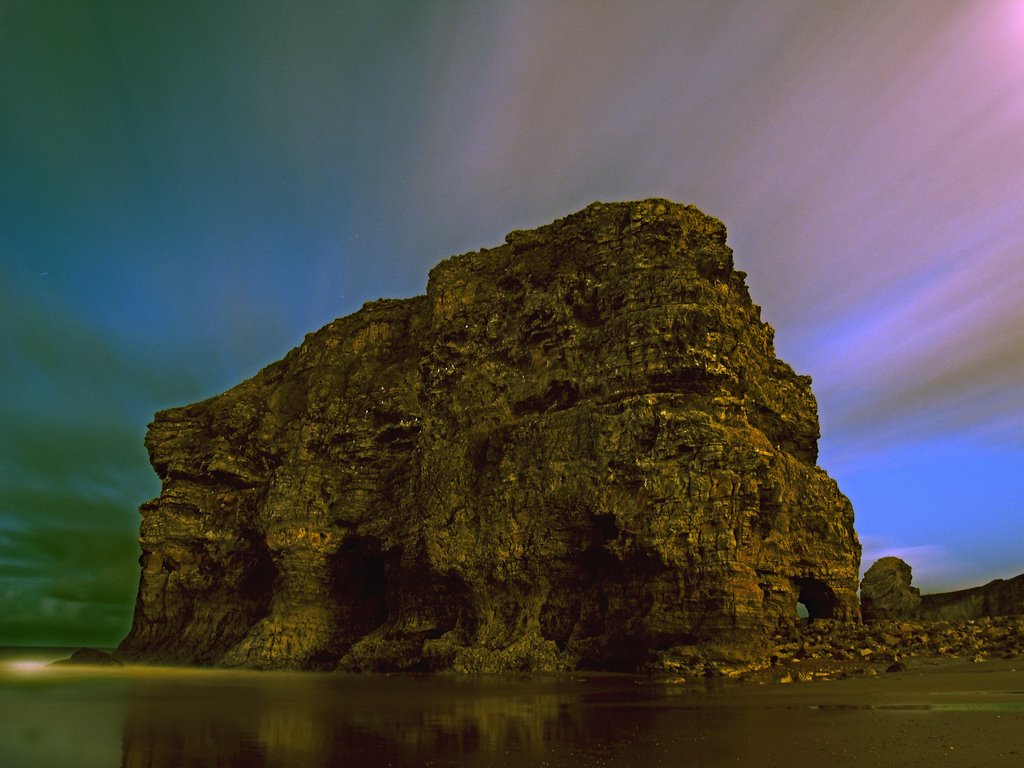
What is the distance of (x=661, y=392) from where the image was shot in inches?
1345

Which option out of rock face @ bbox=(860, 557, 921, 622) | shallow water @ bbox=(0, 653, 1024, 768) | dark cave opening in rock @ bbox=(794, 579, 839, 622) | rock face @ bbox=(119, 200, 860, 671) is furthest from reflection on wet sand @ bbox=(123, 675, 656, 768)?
rock face @ bbox=(860, 557, 921, 622)

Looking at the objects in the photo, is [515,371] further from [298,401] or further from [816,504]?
[298,401]

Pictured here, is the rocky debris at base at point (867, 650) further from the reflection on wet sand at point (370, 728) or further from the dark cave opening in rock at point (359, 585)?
the dark cave opening in rock at point (359, 585)

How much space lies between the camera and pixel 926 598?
58.1 metres

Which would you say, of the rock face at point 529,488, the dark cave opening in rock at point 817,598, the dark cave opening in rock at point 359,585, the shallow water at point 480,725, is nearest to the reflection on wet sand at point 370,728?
the shallow water at point 480,725

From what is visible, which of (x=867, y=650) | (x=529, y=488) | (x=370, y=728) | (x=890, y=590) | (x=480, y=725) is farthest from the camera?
(x=890, y=590)

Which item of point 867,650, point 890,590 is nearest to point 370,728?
point 867,650

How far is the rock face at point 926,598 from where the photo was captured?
5106cm

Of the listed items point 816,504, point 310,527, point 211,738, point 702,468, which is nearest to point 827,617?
point 816,504

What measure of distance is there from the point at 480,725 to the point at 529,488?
76.5 feet

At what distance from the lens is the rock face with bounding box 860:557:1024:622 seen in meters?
51.1

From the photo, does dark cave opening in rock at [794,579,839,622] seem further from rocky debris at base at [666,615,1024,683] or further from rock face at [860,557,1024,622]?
rock face at [860,557,1024,622]

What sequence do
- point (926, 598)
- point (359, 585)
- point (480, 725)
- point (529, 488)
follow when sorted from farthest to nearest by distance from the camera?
1. point (926, 598)
2. point (359, 585)
3. point (529, 488)
4. point (480, 725)

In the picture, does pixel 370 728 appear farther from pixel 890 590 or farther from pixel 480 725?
pixel 890 590
